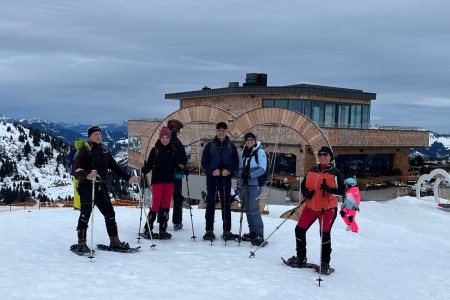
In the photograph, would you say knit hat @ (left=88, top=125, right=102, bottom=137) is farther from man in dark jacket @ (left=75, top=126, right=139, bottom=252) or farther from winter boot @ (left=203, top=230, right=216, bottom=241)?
winter boot @ (left=203, top=230, right=216, bottom=241)

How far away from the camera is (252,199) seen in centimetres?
866

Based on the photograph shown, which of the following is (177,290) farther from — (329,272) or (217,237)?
(217,237)

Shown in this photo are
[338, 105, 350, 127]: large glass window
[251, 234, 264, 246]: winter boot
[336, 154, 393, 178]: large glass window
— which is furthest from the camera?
[338, 105, 350, 127]: large glass window

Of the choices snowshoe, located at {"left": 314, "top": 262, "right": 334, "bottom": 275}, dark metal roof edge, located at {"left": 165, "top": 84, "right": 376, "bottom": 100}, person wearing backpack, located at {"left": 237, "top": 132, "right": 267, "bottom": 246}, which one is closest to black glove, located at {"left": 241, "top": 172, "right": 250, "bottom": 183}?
person wearing backpack, located at {"left": 237, "top": 132, "right": 267, "bottom": 246}

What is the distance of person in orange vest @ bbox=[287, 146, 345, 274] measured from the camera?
693 centimetres

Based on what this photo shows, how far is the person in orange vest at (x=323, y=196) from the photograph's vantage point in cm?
693

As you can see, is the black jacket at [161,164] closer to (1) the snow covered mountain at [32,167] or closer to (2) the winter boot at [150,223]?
(2) the winter boot at [150,223]

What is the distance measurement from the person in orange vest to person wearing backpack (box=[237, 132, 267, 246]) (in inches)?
54.1

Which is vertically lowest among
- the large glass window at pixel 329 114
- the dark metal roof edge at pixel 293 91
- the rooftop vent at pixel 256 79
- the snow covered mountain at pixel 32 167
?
the snow covered mountain at pixel 32 167

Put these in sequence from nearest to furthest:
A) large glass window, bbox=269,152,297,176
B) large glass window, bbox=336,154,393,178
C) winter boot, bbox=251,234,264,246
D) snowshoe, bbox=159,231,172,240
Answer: winter boot, bbox=251,234,264,246 → snowshoe, bbox=159,231,172,240 → large glass window, bbox=269,152,297,176 → large glass window, bbox=336,154,393,178

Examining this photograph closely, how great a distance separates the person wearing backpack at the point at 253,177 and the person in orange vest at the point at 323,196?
138 cm

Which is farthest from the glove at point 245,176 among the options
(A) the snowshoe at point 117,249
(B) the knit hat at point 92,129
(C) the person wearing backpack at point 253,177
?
(B) the knit hat at point 92,129

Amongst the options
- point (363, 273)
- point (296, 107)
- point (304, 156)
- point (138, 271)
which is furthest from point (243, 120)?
point (296, 107)

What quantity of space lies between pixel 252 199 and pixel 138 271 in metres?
2.90
